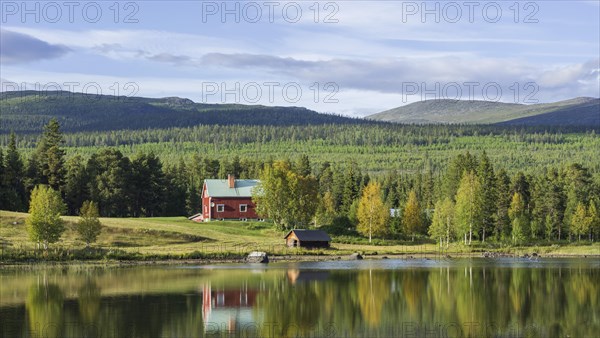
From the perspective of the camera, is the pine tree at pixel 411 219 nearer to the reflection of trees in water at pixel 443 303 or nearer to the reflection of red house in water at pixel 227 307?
the reflection of trees in water at pixel 443 303

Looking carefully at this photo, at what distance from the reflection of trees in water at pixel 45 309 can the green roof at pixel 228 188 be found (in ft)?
202

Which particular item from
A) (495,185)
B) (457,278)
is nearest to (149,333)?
(457,278)

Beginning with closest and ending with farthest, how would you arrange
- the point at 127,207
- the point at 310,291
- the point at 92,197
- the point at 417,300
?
the point at 417,300 < the point at 310,291 < the point at 92,197 < the point at 127,207

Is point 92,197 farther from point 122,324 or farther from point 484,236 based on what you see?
point 122,324

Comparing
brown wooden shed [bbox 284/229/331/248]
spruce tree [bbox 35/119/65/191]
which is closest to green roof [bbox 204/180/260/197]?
spruce tree [bbox 35/119/65/191]

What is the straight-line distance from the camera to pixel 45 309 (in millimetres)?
48406

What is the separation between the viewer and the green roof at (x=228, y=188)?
404ft

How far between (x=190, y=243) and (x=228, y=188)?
27.7 m

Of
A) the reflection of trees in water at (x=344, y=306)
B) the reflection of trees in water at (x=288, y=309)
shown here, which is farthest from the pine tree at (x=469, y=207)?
the reflection of trees in water at (x=288, y=309)

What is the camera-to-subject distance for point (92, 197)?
117688 mm

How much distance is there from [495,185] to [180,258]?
56.9 meters

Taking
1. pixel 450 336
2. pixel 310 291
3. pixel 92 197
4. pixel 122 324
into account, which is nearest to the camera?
pixel 450 336

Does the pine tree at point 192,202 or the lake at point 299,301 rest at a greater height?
the pine tree at point 192,202

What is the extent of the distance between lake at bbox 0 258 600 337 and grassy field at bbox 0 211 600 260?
10.5m
